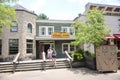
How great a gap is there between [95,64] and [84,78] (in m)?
3.22

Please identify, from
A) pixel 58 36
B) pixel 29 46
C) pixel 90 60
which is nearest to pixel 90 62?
pixel 90 60

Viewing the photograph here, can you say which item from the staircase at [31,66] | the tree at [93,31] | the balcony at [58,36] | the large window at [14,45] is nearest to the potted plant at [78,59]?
the staircase at [31,66]

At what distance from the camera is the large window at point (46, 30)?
23.9 m

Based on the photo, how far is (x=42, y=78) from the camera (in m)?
11.5

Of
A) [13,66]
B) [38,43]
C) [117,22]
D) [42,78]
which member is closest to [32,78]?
[42,78]

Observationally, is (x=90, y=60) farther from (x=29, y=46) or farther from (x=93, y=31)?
(x=29, y=46)

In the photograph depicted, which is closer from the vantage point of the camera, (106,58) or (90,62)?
(106,58)

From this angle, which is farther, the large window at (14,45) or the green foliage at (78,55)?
the large window at (14,45)

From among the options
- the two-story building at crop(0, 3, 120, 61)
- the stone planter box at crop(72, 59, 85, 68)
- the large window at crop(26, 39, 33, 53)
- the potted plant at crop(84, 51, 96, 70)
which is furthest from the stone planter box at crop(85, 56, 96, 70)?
the large window at crop(26, 39, 33, 53)

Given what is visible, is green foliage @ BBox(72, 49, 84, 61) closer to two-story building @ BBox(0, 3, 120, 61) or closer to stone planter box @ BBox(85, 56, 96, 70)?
stone planter box @ BBox(85, 56, 96, 70)

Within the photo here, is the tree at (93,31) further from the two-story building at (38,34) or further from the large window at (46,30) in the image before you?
the large window at (46,30)

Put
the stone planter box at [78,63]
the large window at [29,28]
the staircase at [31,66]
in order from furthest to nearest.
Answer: the large window at [29,28] → the stone planter box at [78,63] → the staircase at [31,66]

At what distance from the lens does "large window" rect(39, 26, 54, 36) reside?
23.9 meters

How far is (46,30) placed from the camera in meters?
24.0
